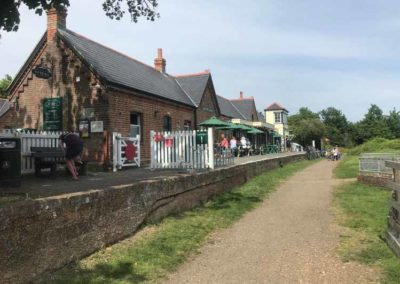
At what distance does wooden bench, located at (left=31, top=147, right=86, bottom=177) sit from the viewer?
12245 millimetres

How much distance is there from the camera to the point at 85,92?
1786 cm

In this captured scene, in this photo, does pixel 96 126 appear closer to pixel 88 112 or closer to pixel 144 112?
pixel 88 112

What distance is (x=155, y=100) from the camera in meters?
21.2

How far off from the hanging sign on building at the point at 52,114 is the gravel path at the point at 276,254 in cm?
957

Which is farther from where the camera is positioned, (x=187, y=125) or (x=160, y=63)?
(x=160, y=63)

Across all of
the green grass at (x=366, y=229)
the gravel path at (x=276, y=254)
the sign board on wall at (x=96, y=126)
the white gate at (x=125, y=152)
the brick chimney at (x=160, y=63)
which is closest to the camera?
the gravel path at (x=276, y=254)

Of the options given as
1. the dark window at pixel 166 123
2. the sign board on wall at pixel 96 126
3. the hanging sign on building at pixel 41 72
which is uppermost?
the hanging sign on building at pixel 41 72

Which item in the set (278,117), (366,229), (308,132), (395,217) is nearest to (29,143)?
(366,229)

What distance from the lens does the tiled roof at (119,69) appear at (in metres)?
18.1

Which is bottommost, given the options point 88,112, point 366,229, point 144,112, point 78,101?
point 366,229

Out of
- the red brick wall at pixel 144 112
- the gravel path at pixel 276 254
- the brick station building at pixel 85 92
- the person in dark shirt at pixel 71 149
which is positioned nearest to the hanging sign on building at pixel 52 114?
the brick station building at pixel 85 92

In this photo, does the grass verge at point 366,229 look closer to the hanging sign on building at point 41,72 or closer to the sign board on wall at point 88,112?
the sign board on wall at point 88,112

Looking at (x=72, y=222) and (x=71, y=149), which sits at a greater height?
(x=71, y=149)

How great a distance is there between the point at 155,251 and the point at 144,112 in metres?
12.5
